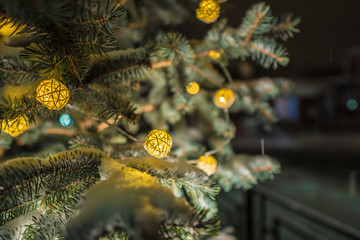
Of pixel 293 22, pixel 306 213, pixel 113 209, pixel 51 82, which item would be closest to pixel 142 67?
pixel 51 82

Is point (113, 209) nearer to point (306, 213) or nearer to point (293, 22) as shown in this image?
point (293, 22)

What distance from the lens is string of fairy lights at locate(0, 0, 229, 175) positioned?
0.45 meters

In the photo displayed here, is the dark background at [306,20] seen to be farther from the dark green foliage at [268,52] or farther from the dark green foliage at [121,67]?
the dark green foliage at [121,67]

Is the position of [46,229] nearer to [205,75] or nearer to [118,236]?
[118,236]

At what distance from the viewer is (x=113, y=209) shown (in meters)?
0.33

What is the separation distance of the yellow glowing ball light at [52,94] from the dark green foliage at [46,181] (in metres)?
0.11

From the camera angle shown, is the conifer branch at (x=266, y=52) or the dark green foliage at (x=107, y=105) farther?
the conifer branch at (x=266, y=52)

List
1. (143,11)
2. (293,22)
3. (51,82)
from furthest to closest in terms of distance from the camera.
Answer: (143,11), (293,22), (51,82)

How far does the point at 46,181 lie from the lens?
44cm

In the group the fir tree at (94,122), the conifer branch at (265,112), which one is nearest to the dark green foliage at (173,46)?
the fir tree at (94,122)

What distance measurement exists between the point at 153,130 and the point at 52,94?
231 mm

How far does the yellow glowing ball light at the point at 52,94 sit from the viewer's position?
0.44 meters

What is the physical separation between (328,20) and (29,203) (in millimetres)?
1673

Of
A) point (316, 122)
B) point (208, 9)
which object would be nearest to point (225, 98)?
point (208, 9)
